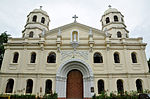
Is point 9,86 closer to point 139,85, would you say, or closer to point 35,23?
point 35,23

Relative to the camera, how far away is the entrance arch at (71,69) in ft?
56.2

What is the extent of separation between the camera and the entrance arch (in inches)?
675

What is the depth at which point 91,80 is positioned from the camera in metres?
17.3

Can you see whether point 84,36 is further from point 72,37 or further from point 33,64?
point 33,64

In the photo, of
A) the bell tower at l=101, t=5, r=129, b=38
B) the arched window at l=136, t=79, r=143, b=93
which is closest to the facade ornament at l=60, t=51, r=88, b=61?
the bell tower at l=101, t=5, r=129, b=38

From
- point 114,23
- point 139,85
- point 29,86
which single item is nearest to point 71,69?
point 29,86

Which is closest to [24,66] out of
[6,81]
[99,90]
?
[6,81]

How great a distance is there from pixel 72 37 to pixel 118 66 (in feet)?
27.2

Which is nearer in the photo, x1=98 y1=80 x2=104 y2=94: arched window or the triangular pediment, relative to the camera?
x1=98 y1=80 x2=104 y2=94: arched window

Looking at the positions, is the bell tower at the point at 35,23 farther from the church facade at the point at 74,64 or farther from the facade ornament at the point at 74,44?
the facade ornament at the point at 74,44

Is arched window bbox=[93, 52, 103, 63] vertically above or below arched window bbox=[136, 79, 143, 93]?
above

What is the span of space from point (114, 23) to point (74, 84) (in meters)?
13.1

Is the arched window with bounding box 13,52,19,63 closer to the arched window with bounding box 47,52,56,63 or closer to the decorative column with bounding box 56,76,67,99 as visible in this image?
the arched window with bounding box 47,52,56,63

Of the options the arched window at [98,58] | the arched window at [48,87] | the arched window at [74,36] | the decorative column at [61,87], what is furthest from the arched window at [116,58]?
the arched window at [48,87]
